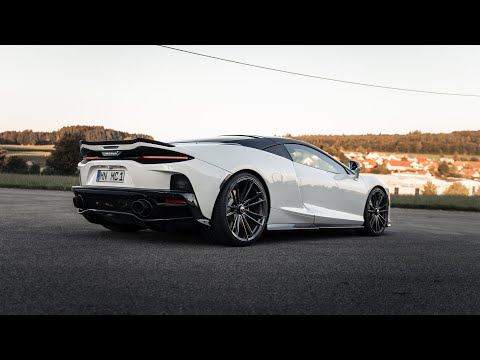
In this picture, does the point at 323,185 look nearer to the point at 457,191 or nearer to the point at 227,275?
the point at 227,275

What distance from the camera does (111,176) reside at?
705 cm

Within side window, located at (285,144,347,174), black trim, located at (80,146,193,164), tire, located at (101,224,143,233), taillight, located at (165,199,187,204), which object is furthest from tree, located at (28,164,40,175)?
taillight, located at (165,199,187,204)

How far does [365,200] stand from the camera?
29.2 ft

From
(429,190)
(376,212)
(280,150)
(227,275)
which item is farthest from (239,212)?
(429,190)

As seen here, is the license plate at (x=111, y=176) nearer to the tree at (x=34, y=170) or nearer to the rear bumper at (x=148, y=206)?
the rear bumper at (x=148, y=206)

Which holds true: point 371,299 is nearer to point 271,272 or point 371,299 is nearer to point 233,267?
point 271,272

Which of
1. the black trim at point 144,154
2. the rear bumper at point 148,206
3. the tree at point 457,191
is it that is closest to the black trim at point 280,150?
the black trim at point 144,154

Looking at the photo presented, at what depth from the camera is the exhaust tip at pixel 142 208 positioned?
665 cm

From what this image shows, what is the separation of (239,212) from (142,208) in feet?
3.51

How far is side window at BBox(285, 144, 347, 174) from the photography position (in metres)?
7.93

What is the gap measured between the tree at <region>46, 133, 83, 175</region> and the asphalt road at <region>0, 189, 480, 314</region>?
10327 cm

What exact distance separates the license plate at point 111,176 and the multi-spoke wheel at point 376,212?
370cm
